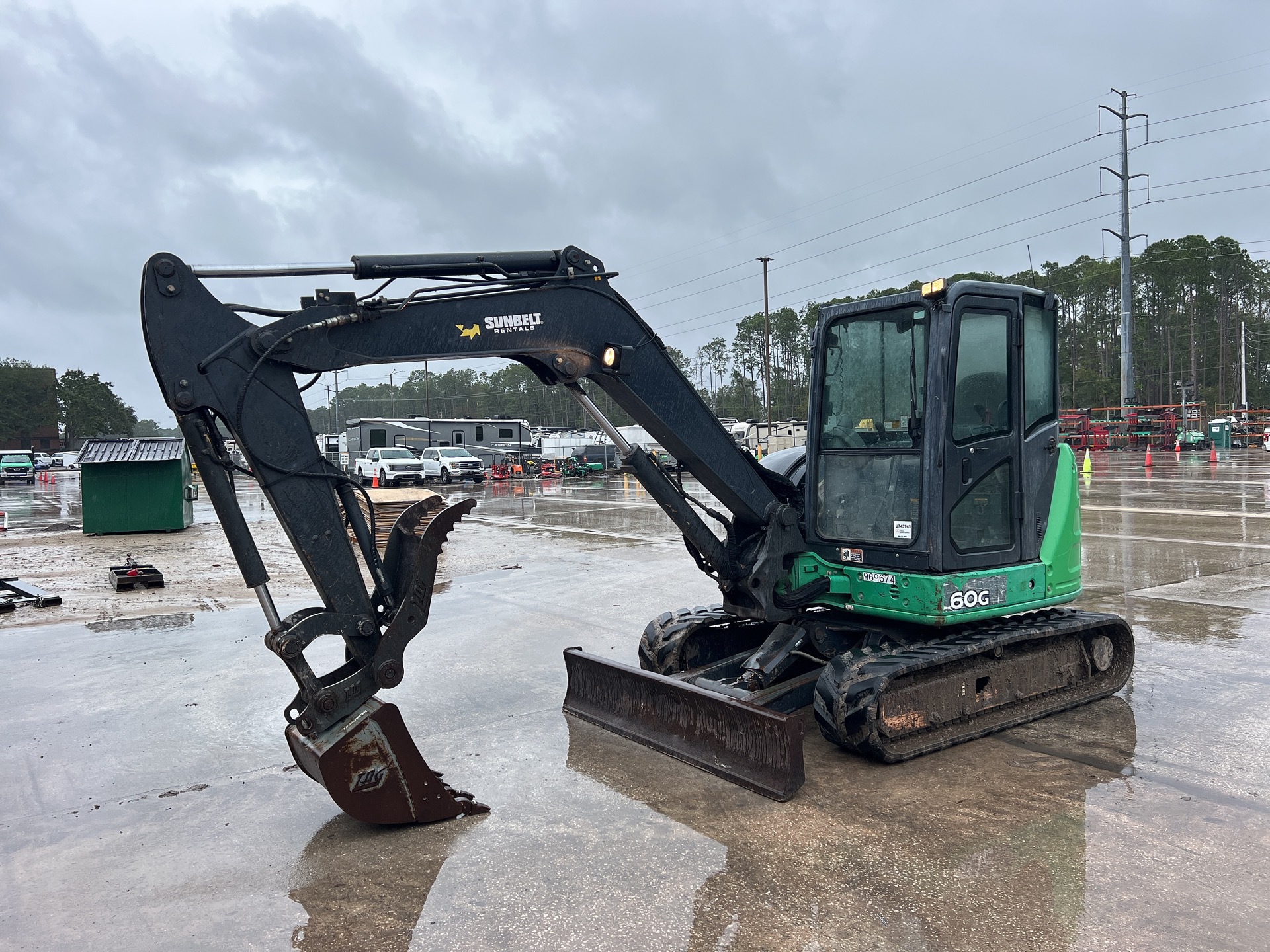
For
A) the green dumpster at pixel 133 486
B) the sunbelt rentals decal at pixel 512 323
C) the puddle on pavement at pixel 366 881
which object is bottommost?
the puddle on pavement at pixel 366 881

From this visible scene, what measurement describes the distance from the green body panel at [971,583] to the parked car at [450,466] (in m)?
34.9

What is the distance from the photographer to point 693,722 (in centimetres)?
575

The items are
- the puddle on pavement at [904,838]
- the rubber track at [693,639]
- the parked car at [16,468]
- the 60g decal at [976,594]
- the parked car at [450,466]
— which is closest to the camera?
the puddle on pavement at [904,838]

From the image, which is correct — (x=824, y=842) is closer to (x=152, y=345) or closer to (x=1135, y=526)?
(x=152, y=345)

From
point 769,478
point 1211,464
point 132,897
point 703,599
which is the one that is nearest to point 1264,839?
point 769,478

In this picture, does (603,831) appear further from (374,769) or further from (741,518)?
(741,518)

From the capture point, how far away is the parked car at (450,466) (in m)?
40.2

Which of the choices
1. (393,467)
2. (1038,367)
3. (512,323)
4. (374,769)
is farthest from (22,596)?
(393,467)

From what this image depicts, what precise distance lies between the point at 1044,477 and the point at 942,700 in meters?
1.81

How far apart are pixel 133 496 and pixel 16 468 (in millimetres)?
45548

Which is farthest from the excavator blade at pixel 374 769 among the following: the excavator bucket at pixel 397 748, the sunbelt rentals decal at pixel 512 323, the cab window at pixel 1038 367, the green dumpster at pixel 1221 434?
the green dumpster at pixel 1221 434

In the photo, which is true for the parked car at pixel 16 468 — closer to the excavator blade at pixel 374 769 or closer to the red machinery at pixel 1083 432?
the red machinery at pixel 1083 432

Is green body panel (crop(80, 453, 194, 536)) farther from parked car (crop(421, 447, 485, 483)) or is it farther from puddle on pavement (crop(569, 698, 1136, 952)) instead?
parked car (crop(421, 447, 485, 483))

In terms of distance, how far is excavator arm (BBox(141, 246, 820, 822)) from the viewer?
4672 millimetres
